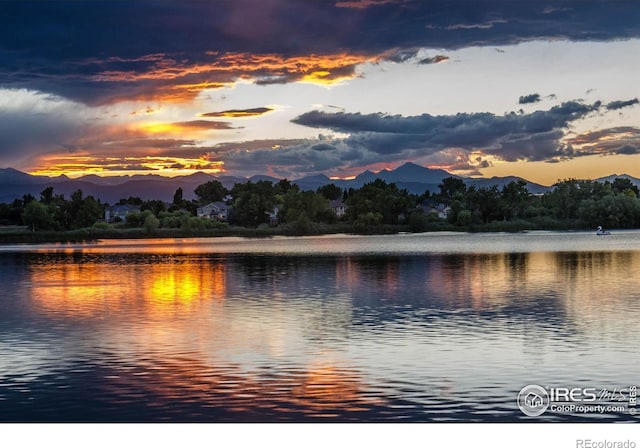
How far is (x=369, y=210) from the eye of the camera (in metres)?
118

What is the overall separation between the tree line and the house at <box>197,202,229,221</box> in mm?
11656

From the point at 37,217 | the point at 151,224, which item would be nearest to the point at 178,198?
the point at 151,224

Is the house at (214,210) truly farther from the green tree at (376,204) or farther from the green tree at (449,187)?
the green tree at (449,187)

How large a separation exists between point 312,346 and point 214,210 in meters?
121

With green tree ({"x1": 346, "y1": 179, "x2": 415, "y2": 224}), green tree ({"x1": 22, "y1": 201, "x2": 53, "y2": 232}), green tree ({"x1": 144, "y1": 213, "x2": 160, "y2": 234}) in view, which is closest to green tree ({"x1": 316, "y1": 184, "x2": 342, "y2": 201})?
green tree ({"x1": 346, "y1": 179, "x2": 415, "y2": 224})

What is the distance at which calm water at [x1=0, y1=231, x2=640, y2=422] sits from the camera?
46.0 ft

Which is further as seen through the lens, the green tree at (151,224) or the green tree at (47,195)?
the green tree at (47,195)

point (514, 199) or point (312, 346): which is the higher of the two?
point (514, 199)

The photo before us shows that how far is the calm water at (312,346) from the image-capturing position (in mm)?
14008

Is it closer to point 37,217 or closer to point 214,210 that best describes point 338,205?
point 214,210

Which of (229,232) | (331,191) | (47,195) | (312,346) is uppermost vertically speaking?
(331,191)

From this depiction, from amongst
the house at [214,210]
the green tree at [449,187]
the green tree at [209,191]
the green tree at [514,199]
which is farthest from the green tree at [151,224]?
the green tree at [449,187]

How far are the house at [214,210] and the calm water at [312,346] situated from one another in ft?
320

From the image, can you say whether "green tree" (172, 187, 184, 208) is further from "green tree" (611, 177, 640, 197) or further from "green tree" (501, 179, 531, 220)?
"green tree" (611, 177, 640, 197)
